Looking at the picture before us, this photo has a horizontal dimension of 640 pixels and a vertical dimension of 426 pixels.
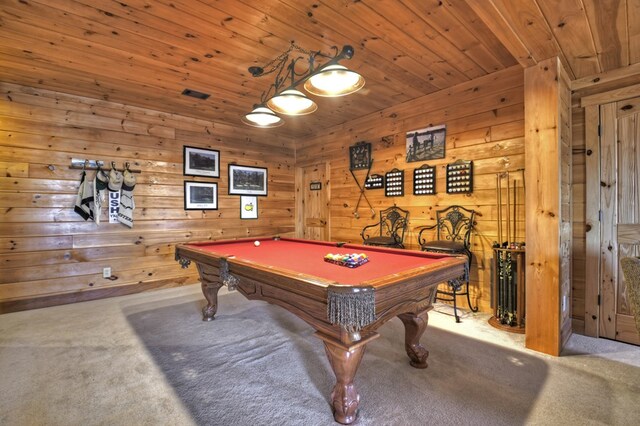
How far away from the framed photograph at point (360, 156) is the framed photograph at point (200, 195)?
87.0 inches

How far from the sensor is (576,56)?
2.35 meters

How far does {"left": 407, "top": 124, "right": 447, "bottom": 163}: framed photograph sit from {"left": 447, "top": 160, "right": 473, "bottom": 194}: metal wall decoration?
24 cm

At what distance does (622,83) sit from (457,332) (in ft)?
8.41

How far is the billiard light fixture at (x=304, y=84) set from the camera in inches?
78.2

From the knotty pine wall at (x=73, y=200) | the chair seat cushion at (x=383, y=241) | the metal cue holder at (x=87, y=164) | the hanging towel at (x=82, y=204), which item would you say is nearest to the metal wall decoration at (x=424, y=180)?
the chair seat cushion at (x=383, y=241)

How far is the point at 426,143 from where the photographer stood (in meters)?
3.80

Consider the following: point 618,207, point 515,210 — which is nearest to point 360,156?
point 515,210

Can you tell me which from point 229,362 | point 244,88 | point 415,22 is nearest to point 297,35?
point 415,22

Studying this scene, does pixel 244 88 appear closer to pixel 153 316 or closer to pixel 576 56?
pixel 153 316

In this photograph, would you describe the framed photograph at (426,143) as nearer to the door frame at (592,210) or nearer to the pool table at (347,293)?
the door frame at (592,210)

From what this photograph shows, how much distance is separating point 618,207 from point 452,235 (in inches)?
55.5

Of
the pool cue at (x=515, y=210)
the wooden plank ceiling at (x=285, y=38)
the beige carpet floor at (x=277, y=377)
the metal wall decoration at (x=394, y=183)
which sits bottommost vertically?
the beige carpet floor at (x=277, y=377)

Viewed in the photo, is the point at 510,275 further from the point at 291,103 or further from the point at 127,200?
the point at 127,200

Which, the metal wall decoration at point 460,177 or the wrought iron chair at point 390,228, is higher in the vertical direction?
the metal wall decoration at point 460,177
